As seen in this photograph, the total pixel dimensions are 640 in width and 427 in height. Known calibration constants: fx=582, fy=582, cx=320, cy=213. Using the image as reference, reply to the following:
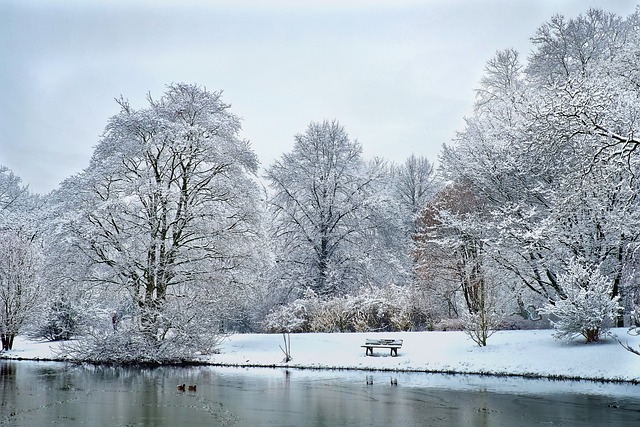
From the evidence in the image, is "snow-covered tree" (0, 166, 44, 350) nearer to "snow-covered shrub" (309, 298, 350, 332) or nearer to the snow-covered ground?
the snow-covered ground

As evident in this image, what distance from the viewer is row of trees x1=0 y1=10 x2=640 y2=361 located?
19.2 meters

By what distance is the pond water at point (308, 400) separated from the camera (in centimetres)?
980

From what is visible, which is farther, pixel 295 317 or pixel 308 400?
pixel 295 317

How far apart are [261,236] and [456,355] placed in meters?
9.33

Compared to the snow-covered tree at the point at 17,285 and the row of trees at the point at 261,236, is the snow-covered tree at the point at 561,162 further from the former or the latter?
the snow-covered tree at the point at 17,285

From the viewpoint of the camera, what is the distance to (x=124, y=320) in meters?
22.8

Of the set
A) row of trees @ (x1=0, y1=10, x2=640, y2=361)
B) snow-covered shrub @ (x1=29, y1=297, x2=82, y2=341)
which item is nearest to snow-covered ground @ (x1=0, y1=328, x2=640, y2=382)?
row of trees @ (x1=0, y1=10, x2=640, y2=361)

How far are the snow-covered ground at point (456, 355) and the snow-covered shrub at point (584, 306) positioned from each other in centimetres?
49

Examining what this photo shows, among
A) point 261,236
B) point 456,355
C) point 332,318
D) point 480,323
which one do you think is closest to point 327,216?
point 332,318

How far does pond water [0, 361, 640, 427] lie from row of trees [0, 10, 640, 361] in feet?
14.5

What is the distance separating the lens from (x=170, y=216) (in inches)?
950

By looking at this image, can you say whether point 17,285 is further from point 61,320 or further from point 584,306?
point 584,306

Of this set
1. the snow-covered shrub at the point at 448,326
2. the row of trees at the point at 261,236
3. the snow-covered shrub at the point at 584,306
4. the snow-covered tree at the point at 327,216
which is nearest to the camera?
the snow-covered shrub at the point at 584,306

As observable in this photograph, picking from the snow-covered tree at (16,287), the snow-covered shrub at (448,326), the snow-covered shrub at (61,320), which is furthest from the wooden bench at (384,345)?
the snow-covered tree at (16,287)
